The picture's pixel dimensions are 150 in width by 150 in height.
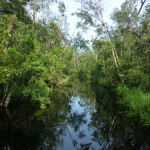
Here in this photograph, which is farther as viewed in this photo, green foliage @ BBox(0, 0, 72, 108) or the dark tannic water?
green foliage @ BBox(0, 0, 72, 108)

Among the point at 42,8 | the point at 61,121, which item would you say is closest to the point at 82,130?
the point at 61,121

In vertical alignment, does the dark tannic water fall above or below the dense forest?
below

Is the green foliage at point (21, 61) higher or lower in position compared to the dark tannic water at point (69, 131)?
higher

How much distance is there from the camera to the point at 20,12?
15406 millimetres

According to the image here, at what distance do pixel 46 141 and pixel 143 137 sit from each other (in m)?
4.89

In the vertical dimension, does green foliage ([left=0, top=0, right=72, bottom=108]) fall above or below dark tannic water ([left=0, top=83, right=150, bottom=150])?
above

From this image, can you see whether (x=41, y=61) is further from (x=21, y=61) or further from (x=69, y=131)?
(x=69, y=131)

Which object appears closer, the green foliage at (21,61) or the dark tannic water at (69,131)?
the dark tannic water at (69,131)

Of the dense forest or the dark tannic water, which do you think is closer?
the dark tannic water

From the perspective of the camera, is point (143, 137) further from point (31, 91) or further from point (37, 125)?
point (31, 91)

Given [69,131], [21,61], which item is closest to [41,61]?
[21,61]

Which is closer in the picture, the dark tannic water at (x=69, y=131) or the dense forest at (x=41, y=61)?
the dark tannic water at (x=69, y=131)

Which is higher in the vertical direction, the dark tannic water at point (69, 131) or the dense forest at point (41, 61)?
the dense forest at point (41, 61)

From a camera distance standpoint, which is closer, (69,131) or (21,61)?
(69,131)
